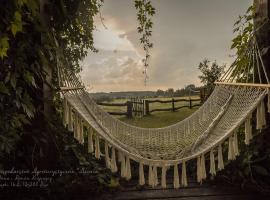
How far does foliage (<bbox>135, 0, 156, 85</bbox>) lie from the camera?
2150 mm

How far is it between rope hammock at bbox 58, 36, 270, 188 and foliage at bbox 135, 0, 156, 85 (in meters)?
0.71

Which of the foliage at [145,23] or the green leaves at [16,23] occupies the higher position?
the foliage at [145,23]

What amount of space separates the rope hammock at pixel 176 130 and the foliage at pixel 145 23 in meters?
0.71

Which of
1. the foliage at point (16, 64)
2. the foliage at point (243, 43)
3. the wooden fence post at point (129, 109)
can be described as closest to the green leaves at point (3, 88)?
the foliage at point (16, 64)

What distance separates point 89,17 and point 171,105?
413cm

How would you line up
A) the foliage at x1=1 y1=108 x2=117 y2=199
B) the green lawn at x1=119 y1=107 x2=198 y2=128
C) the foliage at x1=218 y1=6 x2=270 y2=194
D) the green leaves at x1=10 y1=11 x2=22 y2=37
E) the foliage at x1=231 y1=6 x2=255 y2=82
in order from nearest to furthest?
the green leaves at x1=10 y1=11 x2=22 y2=37 < the foliage at x1=1 y1=108 x2=117 y2=199 < the foliage at x1=231 y1=6 x2=255 y2=82 < the foliage at x1=218 y1=6 x2=270 y2=194 < the green lawn at x1=119 y1=107 x2=198 y2=128

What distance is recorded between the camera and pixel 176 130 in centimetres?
183

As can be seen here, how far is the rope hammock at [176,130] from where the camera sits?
1.35 metres

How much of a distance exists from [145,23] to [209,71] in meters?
1.38

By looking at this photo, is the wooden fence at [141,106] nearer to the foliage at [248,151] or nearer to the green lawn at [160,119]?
the green lawn at [160,119]

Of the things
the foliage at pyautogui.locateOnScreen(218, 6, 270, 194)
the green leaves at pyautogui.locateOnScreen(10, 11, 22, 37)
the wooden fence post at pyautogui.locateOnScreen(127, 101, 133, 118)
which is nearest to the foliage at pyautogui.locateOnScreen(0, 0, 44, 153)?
the green leaves at pyautogui.locateOnScreen(10, 11, 22, 37)

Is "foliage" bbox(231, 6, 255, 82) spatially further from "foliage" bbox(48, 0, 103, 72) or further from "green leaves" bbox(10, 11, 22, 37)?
"green leaves" bbox(10, 11, 22, 37)

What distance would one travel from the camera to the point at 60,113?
5.68 ft

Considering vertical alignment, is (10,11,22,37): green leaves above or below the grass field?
above
